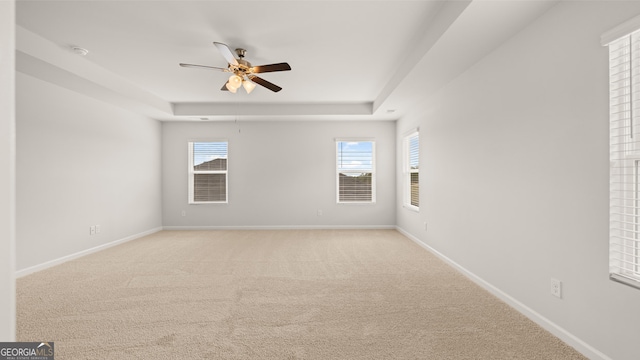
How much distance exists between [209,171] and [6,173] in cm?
572

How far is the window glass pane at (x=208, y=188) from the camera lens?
6550mm

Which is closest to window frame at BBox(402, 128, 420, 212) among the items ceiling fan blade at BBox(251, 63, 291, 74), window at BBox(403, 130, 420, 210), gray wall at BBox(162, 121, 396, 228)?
window at BBox(403, 130, 420, 210)

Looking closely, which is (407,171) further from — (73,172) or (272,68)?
(73,172)

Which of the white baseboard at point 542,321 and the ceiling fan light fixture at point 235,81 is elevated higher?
the ceiling fan light fixture at point 235,81

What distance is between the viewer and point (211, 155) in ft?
21.4

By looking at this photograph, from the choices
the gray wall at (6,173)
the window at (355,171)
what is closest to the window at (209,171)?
the window at (355,171)

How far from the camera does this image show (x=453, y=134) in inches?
145

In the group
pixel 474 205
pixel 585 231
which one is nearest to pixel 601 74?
pixel 585 231

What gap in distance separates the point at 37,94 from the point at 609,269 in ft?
19.2

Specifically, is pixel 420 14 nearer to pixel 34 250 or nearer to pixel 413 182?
pixel 413 182

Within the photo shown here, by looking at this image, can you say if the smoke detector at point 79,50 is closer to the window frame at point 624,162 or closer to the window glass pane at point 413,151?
the window frame at point 624,162

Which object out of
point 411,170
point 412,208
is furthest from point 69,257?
point 411,170

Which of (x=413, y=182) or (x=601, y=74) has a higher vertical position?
(x=601, y=74)

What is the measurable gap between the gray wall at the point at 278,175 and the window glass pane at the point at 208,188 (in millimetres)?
196
